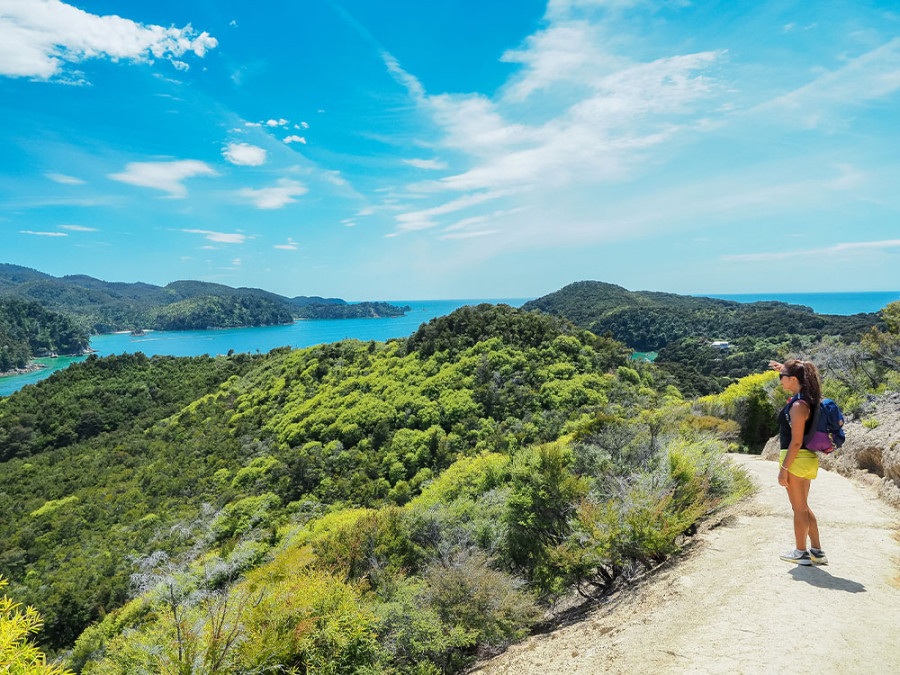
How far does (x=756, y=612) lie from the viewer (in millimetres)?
5188

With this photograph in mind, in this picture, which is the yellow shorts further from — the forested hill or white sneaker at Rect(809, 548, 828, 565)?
the forested hill

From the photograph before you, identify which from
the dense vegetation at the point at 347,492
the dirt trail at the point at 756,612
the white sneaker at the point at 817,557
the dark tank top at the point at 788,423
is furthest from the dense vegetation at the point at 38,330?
the white sneaker at the point at 817,557

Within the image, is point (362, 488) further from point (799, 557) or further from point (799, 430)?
point (799, 430)

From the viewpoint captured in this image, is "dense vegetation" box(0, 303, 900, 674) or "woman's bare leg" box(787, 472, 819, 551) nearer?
"woman's bare leg" box(787, 472, 819, 551)

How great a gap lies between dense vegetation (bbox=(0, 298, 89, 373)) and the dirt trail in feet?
672

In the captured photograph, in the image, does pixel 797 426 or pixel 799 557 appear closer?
pixel 797 426

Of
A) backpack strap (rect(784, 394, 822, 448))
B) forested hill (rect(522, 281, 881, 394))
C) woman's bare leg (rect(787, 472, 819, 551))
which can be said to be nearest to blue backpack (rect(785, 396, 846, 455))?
backpack strap (rect(784, 394, 822, 448))

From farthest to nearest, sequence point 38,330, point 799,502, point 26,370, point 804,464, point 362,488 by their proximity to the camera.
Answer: point 38,330, point 26,370, point 362,488, point 799,502, point 804,464

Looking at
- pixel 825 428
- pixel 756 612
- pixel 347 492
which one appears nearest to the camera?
pixel 756 612

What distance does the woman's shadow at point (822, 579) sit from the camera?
→ 5.34m

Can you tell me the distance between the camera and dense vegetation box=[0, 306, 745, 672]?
27.6 feet

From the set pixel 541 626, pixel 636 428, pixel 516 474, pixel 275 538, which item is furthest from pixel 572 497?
pixel 275 538

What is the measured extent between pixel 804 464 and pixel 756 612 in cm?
191

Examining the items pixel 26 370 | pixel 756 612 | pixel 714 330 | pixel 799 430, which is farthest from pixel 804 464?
pixel 26 370
